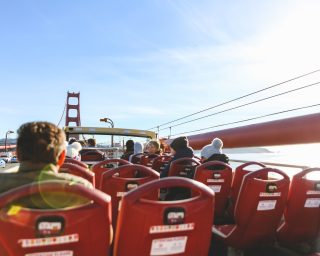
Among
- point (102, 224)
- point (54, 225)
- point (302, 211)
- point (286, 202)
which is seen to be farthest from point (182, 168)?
point (54, 225)

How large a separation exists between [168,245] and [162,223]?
6.0 inches

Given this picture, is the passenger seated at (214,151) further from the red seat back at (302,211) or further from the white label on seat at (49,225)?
the white label on seat at (49,225)

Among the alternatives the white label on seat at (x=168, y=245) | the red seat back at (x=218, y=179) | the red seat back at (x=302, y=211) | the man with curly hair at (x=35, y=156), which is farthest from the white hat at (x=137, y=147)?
the white label on seat at (x=168, y=245)

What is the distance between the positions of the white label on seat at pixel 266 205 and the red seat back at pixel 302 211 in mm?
203

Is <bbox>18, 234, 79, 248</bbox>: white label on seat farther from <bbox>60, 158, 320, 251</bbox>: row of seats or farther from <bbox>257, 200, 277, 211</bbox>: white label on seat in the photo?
<bbox>257, 200, 277, 211</bbox>: white label on seat

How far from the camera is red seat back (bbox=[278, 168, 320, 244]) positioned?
3.54 metres

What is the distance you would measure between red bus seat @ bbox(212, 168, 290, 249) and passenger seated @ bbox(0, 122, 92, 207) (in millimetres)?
1705

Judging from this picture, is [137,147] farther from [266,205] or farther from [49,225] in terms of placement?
[49,225]

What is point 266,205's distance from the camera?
350cm

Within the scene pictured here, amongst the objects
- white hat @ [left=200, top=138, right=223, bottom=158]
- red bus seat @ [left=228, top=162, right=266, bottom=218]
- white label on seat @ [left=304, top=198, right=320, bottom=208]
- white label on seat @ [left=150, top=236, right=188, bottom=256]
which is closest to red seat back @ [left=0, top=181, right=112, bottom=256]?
white label on seat @ [left=150, top=236, right=188, bottom=256]

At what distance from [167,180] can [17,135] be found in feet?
2.92

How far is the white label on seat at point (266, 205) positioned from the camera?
137 inches

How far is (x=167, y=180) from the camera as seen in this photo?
6.98ft

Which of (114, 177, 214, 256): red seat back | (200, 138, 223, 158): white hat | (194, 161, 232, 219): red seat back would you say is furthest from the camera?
(200, 138, 223, 158): white hat
